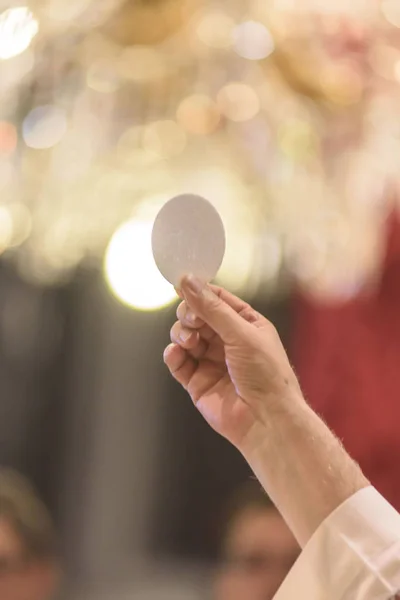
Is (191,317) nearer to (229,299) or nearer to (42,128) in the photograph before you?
(229,299)

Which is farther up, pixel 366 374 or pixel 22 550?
pixel 22 550

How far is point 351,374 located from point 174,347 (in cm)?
109

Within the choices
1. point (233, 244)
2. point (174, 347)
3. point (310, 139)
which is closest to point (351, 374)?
point (233, 244)

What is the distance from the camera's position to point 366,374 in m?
2.02

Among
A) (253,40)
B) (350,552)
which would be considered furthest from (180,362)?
(253,40)

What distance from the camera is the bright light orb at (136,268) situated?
2.04 meters

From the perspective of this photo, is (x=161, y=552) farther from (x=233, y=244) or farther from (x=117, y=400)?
(x=233, y=244)

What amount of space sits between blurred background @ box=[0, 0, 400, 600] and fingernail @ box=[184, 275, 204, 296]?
0.48 m

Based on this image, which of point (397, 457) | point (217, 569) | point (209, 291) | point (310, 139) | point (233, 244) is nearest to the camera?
point (209, 291)

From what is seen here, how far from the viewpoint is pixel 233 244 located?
1.76 m

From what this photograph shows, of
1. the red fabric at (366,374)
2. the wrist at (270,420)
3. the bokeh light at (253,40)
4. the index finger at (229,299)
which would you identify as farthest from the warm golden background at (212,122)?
the wrist at (270,420)

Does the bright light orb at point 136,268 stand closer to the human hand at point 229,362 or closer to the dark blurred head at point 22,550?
the dark blurred head at point 22,550

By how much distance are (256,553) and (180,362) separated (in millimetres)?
1186

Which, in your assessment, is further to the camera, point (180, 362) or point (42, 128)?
point (42, 128)
